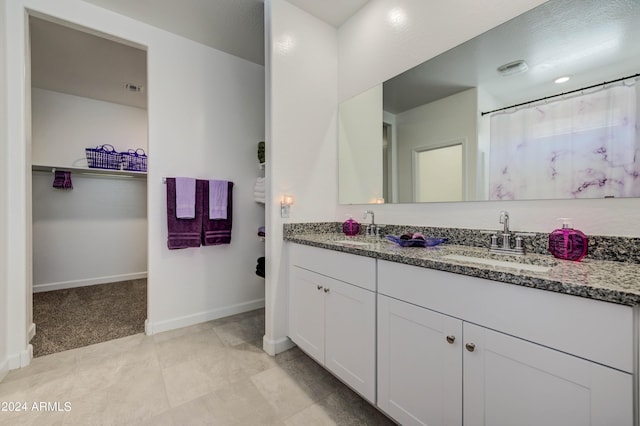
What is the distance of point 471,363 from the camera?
93 cm

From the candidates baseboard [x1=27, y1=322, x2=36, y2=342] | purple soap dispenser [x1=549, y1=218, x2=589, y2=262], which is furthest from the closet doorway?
purple soap dispenser [x1=549, y1=218, x2=589, y2=262]

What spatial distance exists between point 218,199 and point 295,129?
1.07 metres

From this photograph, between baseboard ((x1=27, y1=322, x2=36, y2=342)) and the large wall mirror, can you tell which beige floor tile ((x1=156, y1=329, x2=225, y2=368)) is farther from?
the large wall mirror

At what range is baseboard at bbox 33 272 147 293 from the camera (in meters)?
3.30

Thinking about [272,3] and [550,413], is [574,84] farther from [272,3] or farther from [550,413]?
[272,3]

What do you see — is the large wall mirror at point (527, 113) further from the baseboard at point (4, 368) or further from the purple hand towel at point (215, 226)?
the baseboard at point (4, 368)

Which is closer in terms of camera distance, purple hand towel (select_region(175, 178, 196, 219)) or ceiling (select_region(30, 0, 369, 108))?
ceiling (select_region(30, 0, 369, 108))

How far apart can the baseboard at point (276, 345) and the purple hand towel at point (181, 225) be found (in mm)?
1095

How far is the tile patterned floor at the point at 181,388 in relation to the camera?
135 cm

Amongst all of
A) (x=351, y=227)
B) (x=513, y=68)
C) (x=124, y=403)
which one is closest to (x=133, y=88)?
(x=351, y=227)

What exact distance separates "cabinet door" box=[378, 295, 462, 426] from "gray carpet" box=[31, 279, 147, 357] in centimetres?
222

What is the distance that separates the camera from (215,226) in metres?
2.57

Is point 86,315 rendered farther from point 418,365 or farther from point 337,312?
point 418,365

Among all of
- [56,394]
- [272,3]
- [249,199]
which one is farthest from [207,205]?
[272,3]
